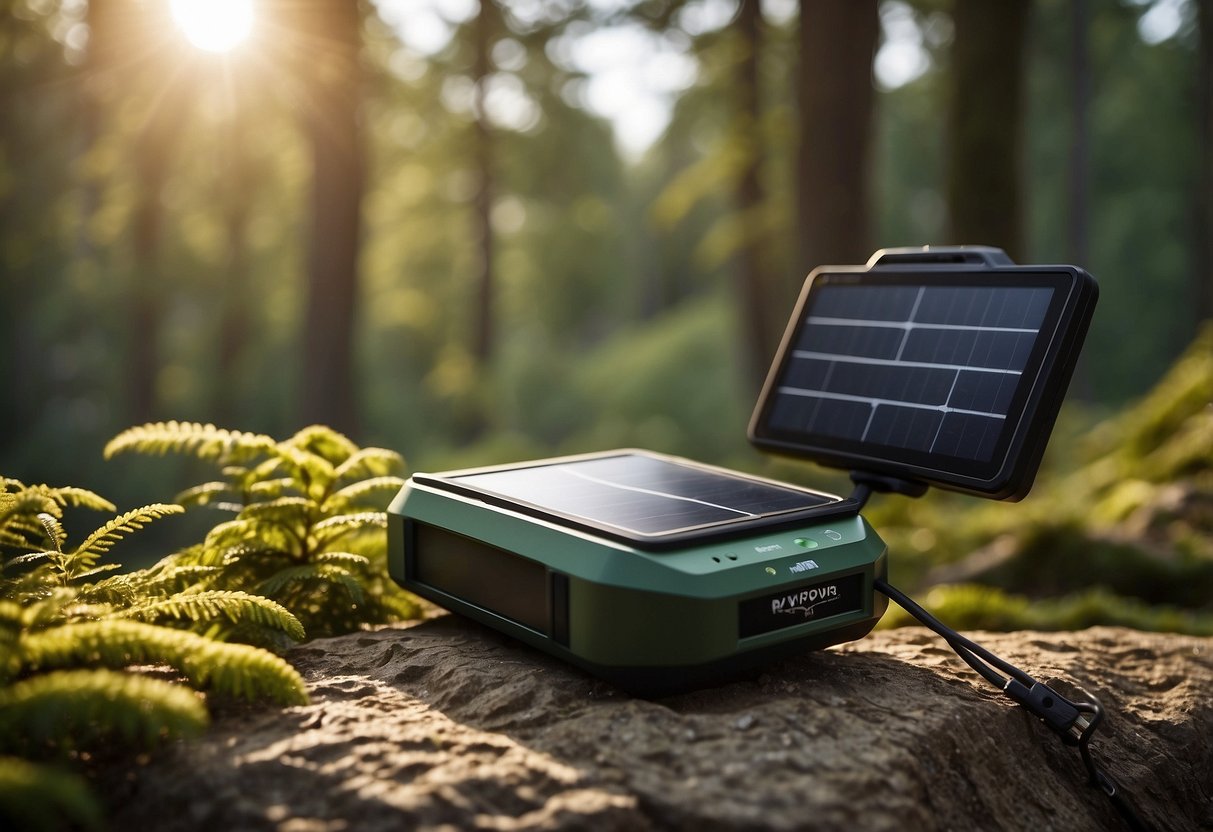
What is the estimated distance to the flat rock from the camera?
1.77 metres

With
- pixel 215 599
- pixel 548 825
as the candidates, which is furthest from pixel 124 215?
pixel 548 825

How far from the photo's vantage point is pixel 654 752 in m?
1.94

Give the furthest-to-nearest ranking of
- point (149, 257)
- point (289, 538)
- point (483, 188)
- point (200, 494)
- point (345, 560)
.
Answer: point (483, 188) → point (149, 257) → point (200, 494) → point (289, 538) → point (345, 560)

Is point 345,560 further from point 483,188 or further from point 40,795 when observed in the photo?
point 483,188

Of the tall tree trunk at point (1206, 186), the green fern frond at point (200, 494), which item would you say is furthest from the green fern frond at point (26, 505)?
the tall tree trunk at point (1206, 186)

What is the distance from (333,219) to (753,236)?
5376 millimetres

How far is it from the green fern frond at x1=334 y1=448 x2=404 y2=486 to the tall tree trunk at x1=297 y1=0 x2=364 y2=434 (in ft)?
19.9

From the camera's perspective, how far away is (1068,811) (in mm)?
2225

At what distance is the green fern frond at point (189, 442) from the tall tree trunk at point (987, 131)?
635 cm

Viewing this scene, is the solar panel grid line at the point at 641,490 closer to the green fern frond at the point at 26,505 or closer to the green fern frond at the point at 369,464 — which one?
the green fern frond at the point at 369,464

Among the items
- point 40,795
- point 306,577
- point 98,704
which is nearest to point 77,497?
point 306,577

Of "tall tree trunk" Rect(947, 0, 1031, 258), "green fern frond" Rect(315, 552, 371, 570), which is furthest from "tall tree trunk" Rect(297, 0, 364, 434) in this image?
"green fern frond" Rect(315, 552, 371, 570)

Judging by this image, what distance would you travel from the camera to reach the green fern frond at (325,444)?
3.38 meters

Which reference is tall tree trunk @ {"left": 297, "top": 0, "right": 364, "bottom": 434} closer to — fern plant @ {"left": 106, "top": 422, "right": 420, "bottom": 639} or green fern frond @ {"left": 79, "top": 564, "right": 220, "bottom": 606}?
fern plant @ {"left": 106, "top": 422, "right": 420, "bottom": 639}
